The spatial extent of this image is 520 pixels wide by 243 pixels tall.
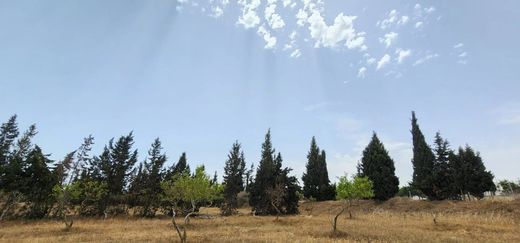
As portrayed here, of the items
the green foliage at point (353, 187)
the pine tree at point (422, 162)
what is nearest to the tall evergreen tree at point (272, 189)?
the green foliage at point (353, 187)

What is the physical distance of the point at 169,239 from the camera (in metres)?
25.4

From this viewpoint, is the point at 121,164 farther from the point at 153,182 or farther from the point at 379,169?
the point at 379,169

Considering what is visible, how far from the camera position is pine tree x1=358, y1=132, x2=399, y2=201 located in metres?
61.3

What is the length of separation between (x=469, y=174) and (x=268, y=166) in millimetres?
32201

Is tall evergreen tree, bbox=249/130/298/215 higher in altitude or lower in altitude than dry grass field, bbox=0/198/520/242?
higher

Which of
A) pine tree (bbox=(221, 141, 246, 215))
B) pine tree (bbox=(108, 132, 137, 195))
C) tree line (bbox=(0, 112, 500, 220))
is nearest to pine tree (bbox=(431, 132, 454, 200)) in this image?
tree line (bbox=(0, 112, 500, 220))

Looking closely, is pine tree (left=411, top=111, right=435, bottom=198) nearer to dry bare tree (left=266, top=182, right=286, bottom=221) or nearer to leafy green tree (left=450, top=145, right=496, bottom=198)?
leafy green tree (left=450, top=145, right=496, bottom=198)

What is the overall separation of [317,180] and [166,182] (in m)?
42.9

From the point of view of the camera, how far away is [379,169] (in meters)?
64.2

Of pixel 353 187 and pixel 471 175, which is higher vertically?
pixel 471 175

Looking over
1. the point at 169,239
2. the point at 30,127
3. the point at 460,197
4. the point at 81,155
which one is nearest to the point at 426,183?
the point at 460,197

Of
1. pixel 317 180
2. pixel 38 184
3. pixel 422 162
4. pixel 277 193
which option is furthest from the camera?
pixel 317 180

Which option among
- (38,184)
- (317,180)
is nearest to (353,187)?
(317,180)

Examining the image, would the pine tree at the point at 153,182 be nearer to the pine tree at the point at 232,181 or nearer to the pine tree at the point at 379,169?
the pine tree at the point at 232,181
